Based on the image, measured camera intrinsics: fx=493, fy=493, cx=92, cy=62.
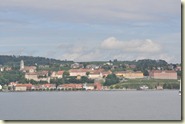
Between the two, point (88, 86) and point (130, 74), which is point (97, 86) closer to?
point (88, 86)

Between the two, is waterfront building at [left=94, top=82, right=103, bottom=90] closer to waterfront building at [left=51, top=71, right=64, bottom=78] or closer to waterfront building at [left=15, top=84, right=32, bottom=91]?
waterfront building at [left=51, top=71, right=64, bottom=78]

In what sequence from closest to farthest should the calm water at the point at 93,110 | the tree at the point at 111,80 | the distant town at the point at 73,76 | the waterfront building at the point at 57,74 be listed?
the calm water at the point at 93,110 → the distant town at the point at 73,76 → the tree at the point at 111,80 → the waterfront building at the point at 57,74

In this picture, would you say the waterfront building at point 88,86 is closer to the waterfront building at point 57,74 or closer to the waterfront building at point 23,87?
the waterfront building at point 57,74

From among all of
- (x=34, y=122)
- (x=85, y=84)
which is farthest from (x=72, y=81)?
(x=34, y=122)

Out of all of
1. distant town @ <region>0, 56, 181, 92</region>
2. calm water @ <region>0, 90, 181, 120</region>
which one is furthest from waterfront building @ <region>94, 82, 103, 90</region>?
calm water @ <region>0, 90, 181, 120</region>

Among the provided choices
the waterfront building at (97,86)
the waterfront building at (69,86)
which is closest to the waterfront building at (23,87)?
the waterfront building at (69,86)

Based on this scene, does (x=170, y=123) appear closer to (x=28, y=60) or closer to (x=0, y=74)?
(x=0, y=74)

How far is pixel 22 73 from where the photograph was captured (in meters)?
47.8

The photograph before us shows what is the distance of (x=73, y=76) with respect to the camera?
50.0m

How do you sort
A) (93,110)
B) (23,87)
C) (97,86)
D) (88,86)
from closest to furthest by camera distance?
(93,110), (23,87), (97,86), (88,86)

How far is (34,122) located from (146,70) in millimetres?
41487

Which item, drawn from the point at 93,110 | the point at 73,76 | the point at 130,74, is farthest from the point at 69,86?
the point at 93,110

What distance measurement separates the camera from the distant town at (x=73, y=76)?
4403 centimetres

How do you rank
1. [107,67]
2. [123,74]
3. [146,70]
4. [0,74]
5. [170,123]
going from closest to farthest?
1. [170,123]
2. [0,74]
3. [146,70]
4. [123,74]
5. [107,67]
